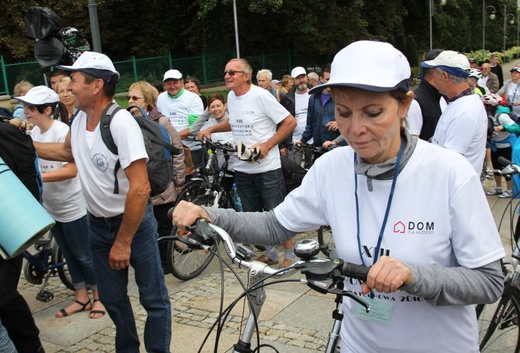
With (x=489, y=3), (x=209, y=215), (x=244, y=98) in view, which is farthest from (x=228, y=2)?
(x=489, y=3)

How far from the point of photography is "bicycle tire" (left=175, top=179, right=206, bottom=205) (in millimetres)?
6459

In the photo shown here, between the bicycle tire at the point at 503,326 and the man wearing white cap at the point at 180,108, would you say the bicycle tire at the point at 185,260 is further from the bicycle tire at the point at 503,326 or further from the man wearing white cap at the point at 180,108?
the bicycle tire at the point at 503,326

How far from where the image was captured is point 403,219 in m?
1.75

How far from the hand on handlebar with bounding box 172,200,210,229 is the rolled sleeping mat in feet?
2.80

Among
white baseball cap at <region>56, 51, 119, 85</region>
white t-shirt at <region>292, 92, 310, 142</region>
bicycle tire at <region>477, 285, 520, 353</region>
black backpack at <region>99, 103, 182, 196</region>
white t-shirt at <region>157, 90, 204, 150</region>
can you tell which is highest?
white baseball cap at <region>56, 51, 119, 85</region>

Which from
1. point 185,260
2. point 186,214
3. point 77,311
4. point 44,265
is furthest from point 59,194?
point 186,214

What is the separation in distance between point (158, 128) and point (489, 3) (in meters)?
62.4

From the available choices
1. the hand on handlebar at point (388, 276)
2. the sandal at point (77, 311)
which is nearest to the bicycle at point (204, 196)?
the sandal at point (77, 311)

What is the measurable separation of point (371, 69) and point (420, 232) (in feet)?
1.73

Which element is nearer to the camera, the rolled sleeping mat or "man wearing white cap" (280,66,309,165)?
the rolled sleeping mat

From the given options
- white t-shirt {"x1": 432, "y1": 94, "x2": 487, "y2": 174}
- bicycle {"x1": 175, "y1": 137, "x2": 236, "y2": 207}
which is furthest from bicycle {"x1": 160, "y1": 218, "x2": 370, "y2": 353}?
bicycle {"x1": 175, "y1": 137, "x2": 236, "y2": 207}

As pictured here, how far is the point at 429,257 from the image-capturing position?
5.69 ft

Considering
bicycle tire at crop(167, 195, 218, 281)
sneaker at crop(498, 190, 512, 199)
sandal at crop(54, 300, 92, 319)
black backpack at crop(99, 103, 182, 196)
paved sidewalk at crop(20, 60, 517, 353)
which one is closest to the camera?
black backpack at crop(99, 103, 182, 196)

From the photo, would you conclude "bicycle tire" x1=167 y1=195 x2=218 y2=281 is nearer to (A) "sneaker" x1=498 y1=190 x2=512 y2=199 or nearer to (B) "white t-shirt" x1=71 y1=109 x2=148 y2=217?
(B) "white t-shirt" x1=71 y1=109 x2=148 y2=217
